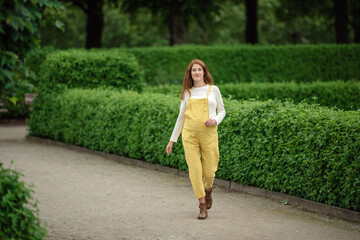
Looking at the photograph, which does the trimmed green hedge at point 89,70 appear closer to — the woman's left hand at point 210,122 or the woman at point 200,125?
the woman at point 200,125

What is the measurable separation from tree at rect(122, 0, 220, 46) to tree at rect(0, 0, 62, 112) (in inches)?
906

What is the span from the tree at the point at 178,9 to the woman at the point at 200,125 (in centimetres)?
2139

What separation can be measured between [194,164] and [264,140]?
1847mm

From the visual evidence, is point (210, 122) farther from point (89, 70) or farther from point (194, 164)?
point (89, 70)

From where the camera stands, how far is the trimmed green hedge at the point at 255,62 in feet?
75.5

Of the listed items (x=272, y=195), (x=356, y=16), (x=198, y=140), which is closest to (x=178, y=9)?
(x=356, y=16)

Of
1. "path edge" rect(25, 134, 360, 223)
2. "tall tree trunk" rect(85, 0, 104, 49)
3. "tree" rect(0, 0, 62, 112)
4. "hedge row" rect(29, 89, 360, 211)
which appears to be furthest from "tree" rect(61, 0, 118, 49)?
"tree" rect(0, 0, 62, 112)

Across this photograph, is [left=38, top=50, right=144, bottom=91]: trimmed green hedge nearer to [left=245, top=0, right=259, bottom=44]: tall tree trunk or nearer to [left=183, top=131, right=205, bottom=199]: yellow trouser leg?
[left=183, top=131, right=205, bottom=199]: yellow trouser leg

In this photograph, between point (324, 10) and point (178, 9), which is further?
point (324, 10)

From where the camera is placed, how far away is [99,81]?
16109 mm

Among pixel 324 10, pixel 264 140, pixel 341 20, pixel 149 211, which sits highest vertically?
pixel 324 10

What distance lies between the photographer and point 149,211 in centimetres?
753

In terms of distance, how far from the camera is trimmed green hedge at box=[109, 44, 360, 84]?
23016 millimetres

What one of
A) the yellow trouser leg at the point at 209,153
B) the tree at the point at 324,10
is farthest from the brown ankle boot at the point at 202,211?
the tree at the point at 324,10
